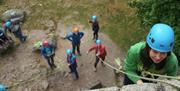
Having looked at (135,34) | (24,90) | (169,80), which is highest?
(169,80)

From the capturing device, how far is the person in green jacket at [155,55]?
166 inches

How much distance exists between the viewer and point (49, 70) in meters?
12.3

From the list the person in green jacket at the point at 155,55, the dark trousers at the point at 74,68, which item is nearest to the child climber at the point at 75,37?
the dark trousers at the point at 74,68

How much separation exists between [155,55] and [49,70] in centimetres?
840

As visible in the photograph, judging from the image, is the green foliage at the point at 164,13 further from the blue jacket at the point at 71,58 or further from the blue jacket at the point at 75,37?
the blue jacket at the point at 75,37

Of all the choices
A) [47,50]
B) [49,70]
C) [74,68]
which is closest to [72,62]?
[74,68]

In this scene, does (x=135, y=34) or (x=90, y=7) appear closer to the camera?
(x=135, y=34)

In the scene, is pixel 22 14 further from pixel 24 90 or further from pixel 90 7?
pixel 24 90

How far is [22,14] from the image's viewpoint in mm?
14789

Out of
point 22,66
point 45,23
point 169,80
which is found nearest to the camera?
point 169,80

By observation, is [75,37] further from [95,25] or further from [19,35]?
Answer: [19,35]

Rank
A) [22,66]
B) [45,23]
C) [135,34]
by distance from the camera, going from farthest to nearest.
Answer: [45,23] → [135,34] → [22,66]

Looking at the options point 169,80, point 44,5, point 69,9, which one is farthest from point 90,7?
point 169,80

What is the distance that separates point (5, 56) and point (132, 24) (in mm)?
5011
